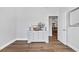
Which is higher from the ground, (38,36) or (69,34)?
(69,34)

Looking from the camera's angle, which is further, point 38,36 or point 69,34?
point 38,36

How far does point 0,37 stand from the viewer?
3461 mm

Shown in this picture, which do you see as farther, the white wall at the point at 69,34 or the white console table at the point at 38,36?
the white console table at the point at 38,36

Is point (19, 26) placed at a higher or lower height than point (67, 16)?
lower

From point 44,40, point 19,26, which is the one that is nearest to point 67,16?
point 44,40

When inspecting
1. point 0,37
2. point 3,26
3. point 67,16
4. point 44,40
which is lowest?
point 44,40

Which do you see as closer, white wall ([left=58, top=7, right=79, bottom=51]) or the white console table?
white wall ([left=58, top=7, right=79, bottom=51])
